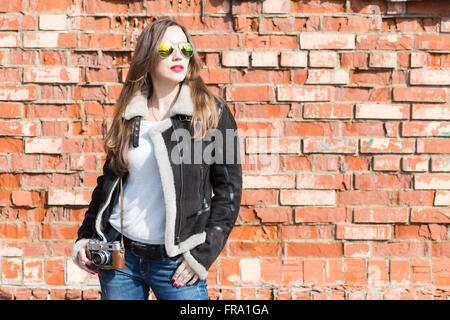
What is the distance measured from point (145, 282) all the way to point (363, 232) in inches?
53.5

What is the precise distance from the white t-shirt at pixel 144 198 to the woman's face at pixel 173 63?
0.62 ft

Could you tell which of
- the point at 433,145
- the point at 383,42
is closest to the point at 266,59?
the point at 383,42

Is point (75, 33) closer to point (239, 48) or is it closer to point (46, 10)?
point (46, 10)

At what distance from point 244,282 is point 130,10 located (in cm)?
166

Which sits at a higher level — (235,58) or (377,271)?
(235,58)

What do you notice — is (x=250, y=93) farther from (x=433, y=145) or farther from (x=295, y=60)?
(x=433, y=145)

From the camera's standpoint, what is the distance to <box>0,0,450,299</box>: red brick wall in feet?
8.82

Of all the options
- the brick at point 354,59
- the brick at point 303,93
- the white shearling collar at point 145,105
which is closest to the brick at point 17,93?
the white shearling collar at point 145,105

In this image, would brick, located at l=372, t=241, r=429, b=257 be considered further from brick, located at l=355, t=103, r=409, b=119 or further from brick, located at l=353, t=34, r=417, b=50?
brick, located at l=353, t=34, r=417, b=50

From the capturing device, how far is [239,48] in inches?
106

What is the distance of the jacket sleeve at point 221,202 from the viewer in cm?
181

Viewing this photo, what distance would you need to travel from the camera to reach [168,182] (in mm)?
1767

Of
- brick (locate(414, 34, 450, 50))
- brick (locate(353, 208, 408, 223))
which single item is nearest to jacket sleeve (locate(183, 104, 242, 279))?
brick (locate(353, 208, 408, 223))

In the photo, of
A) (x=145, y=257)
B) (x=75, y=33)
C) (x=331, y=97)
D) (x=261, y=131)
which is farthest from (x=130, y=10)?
(x=145, y=257)
